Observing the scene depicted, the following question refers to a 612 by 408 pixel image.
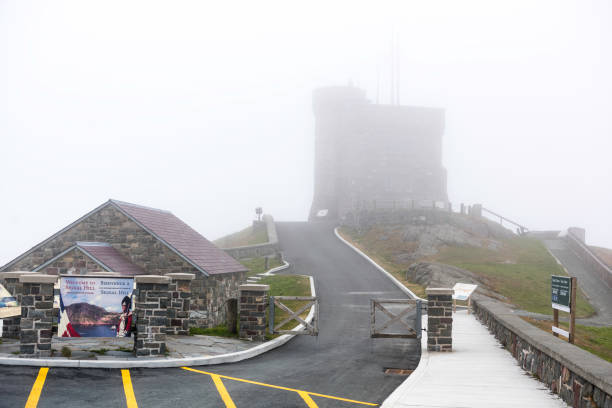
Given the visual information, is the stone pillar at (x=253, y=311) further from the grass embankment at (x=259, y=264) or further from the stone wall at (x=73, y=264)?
the grass embankment at (x=259, y=264)

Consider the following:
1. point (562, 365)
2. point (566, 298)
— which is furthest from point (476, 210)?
point (562, 365)

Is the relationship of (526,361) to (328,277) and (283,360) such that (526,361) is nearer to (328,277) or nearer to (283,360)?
(283,360)

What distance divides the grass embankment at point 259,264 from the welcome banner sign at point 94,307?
23591mm

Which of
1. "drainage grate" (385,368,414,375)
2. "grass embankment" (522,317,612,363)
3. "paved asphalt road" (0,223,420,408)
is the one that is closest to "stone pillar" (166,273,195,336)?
"paved asphalt road" (0,223,420,408)

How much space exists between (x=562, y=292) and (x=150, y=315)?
9.56 meters

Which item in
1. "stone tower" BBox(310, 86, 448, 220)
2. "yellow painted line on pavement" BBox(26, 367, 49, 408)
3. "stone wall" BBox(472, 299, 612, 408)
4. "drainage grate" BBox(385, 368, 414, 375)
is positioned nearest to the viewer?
"stone wall" BBox(472, 299, 612, 408)

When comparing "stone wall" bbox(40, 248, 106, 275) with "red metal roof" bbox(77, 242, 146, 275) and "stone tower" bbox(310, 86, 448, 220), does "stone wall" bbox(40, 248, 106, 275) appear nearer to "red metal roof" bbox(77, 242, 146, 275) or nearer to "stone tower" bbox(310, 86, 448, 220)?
"red metal roof" bbox(77, 242, 146, 275)

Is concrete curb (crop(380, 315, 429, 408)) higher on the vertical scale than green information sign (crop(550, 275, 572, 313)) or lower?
lower

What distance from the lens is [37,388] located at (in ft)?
34.1

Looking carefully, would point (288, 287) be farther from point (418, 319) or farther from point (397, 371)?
point (397, 371)

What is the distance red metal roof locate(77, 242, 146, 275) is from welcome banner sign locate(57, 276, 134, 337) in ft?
20.4

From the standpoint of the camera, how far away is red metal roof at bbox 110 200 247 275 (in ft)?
73.2

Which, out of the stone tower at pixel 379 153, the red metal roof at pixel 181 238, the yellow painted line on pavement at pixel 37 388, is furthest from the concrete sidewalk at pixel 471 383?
the stone tower at pixel 379 153

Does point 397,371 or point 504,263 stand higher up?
point 504,263
